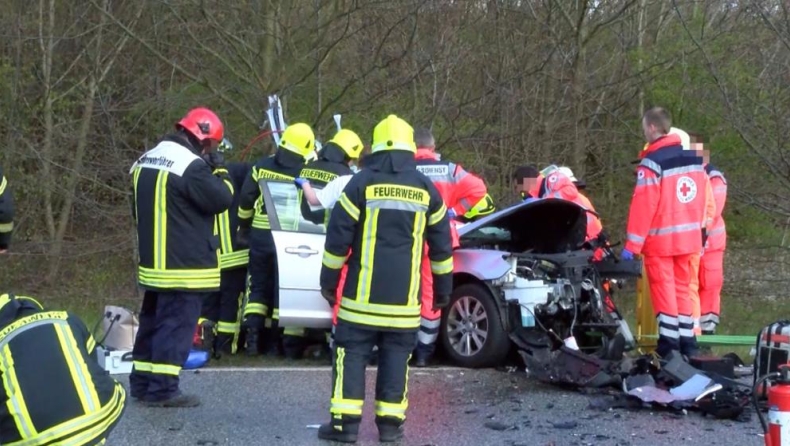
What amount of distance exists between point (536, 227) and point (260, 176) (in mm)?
2425

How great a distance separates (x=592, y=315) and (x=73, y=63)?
1095 centimetres

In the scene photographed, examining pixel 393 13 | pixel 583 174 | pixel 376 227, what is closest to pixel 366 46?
pixel 393 13

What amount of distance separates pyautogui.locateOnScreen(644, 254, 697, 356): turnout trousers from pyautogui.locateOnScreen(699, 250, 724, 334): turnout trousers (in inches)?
71.4

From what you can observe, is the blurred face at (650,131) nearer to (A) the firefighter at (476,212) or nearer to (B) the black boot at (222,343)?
(A) the firefighter at (476,212)

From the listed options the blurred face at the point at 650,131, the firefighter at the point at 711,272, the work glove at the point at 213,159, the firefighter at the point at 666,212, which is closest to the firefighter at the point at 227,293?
the work glove at the point at 213,159

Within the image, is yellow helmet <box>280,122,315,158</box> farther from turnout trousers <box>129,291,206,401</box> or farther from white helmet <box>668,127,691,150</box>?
white helmet <box>668,127,691,150</box>

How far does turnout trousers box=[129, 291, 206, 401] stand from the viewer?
7.07 m

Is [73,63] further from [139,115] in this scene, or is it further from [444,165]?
[444,165]

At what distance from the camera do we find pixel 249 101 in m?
13.5

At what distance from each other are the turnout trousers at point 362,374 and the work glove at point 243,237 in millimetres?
3256

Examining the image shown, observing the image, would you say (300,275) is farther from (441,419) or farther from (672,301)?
(672,301)

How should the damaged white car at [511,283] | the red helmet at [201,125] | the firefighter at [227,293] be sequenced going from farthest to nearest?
the firefighter at [227,293] < the damaged white car at [511,283] < the red helmet at [201,125]

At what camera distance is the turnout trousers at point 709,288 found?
1047 centimetres

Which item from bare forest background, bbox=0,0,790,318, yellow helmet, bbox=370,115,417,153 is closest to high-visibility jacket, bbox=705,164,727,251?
bare forest background, bbox=0,0,790,318
